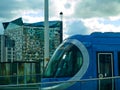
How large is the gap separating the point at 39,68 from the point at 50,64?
13083 millimetres

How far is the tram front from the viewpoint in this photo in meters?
19.5

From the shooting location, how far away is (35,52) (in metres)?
53.0

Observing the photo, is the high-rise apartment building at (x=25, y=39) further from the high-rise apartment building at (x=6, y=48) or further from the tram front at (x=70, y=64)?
the tram front at (x=70, y=64)

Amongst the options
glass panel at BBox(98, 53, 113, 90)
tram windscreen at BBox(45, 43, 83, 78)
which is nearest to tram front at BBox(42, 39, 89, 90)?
tram windscreen at BBox(45, 43, 83, 78)

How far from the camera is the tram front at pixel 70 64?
19.5m

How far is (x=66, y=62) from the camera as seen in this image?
65.0ft

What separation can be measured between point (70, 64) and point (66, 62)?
0.69 feet

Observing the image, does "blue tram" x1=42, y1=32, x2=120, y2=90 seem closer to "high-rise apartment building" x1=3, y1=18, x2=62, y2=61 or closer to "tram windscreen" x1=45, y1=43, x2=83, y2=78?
"tram windscreen" x1=45, y1=43, x2=83, y2=78

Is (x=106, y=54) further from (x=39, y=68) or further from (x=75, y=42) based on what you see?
(x=39, y=68)

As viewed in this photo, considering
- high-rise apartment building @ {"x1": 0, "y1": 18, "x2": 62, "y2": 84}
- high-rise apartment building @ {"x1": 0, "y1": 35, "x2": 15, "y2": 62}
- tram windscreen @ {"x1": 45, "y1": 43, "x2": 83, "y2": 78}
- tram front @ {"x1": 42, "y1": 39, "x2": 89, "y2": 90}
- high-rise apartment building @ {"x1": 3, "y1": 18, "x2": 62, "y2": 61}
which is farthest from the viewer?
high-rise apartment building @ {"x1": 0, "y1": 35, "x2": 15, "y2": 62}

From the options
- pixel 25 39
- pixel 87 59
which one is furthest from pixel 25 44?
pixel 87 59

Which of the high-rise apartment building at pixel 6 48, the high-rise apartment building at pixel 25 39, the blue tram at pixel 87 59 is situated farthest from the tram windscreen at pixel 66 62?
the high-rise apartment building at pixel 6 48

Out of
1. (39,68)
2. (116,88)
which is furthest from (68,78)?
(39,68)

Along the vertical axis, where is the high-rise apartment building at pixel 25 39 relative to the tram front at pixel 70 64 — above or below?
above
